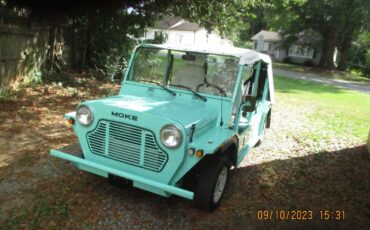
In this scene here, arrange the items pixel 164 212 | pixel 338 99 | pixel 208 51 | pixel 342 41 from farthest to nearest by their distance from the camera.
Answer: pixel 342 41, pixel 338 99, pixel 208 51, pixel 164 212

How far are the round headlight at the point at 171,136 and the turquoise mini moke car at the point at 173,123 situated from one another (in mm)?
11

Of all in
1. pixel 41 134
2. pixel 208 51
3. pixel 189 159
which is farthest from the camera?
pixel 41 134

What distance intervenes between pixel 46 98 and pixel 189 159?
22.0 ft

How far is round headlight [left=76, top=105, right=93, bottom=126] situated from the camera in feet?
13.0

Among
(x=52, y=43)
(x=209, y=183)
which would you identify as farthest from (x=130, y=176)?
(x=52, y=43)

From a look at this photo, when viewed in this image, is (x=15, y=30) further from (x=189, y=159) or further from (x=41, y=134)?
(x=189, y=159)

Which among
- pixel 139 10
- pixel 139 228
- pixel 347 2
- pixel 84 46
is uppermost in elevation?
pixel 347 2

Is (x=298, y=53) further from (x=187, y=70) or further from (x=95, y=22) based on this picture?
(x=187, y=70)

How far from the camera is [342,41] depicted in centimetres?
3625

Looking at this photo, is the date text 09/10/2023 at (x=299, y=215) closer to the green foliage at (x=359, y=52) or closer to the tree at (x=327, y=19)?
the tree at (x=327, y=19)

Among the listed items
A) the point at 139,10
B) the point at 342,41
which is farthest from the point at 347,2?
the point at 139,10

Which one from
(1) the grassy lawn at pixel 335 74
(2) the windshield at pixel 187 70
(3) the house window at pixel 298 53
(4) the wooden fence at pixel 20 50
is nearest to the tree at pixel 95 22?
(4) the wooden fence at pixel 20 50

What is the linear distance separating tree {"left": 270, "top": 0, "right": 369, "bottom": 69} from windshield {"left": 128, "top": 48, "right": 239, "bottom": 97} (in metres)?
23.7

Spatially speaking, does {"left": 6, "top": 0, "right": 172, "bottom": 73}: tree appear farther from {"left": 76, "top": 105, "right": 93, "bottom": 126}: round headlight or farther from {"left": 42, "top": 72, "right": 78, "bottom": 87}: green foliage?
{"left": 76, "top": 105, "right": 93, "bottom": 126}: round headlight
